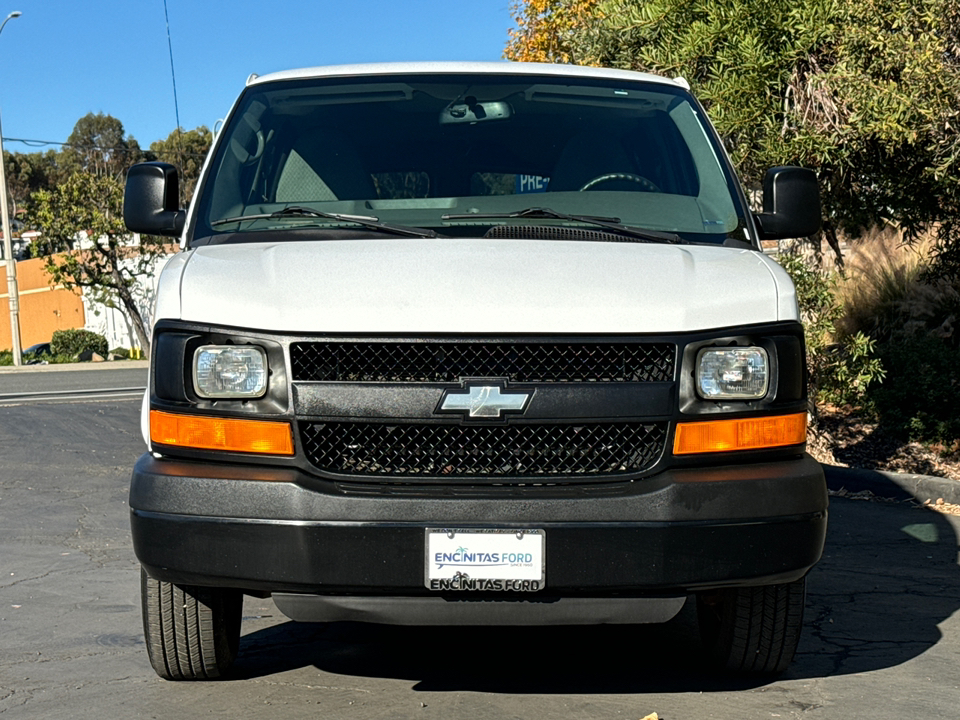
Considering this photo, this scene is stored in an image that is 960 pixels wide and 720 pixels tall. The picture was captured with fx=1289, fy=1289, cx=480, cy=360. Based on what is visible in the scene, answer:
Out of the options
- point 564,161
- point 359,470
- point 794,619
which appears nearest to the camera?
point 359,470

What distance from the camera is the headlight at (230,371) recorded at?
3570 mm

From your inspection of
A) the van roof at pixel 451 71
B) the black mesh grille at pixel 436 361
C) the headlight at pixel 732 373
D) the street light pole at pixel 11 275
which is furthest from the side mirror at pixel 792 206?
the street light pole at pixel 11 275

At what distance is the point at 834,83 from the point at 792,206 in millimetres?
4653

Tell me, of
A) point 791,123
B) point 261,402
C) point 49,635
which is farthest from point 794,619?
point 791,123

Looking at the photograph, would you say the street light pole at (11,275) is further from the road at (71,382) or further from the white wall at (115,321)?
the white wall at (115,321)

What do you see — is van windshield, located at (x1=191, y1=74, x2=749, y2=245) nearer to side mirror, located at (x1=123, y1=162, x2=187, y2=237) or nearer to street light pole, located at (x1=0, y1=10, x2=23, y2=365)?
side mirror, located at (x1=123, y1=162, x2=187, y2=237)

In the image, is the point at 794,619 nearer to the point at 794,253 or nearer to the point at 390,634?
the point at 390,634

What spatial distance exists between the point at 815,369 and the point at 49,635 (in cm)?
673

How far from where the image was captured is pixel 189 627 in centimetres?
405

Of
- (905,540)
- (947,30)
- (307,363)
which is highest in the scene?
(947,30)

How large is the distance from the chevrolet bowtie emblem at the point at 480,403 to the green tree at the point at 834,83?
597 centimetres

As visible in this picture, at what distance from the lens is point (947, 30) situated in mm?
8984

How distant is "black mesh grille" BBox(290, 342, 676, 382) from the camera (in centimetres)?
354

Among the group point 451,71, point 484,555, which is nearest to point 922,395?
point 451,71
